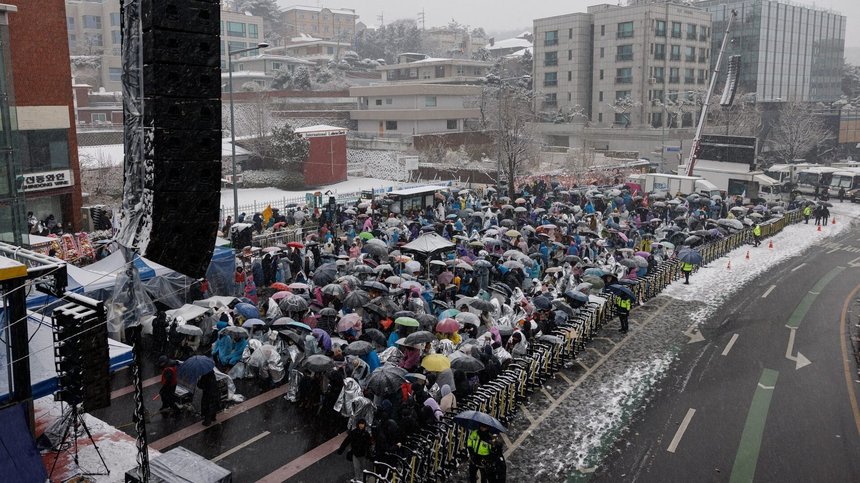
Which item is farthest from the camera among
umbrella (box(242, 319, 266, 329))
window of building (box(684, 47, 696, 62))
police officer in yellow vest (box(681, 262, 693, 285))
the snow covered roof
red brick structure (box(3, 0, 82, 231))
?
the snow covered roof

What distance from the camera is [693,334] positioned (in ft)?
61.2

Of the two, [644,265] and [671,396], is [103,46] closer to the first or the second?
[644,265]

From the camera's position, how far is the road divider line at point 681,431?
12.2 metres

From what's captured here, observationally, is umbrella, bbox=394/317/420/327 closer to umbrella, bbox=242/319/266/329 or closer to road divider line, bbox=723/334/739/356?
umbrella, bbox=242/319/266/329

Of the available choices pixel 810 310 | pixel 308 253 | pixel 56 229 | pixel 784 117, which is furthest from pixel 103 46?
pixel 810 310

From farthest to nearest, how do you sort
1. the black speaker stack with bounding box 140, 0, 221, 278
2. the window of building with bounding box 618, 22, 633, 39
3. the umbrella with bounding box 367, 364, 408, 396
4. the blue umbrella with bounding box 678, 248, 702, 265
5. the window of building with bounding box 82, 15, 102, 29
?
the window of building with bounding box 82, 15, 102, 29 < the window of building with bounding box 618, 22, 633, 39 < the blue umbrella with bounding box 678, 248, 702, 265 < the umbrella with bounding box 367, 364, 408, 396 < the black speaker stack with bounding box 140, 0, 221, 278

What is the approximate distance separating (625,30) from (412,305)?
212ft

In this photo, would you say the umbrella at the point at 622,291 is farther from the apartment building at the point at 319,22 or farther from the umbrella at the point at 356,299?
the apartment building at the point at 319,22

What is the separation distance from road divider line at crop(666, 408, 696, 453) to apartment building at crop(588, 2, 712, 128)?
6091cm

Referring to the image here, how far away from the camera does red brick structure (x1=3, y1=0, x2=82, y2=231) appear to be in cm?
2869

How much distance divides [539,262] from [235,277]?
33.0 ft

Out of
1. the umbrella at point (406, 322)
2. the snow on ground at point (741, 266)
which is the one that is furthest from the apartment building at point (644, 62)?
the umbrella at point (406, 322)

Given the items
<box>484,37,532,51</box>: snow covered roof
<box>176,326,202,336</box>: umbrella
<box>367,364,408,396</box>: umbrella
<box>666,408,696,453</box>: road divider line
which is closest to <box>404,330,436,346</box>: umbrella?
<box>367,364,408,396</box>: umbrella

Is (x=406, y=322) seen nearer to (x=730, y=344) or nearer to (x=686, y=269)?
(x=730, y=344)
